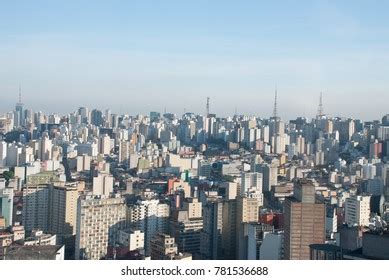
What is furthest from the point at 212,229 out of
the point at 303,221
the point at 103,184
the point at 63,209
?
the point at 103,184

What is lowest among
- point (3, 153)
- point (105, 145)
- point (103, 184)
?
point (103, 184)

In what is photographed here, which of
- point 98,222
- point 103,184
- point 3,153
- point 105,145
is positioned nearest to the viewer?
point 98,222

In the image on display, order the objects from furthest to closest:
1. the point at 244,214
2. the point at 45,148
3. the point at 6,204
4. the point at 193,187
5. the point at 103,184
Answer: the point at 45,148 → the point at 193,187 → the point at 103,184 → the point at 6,204 → the point at 244,214

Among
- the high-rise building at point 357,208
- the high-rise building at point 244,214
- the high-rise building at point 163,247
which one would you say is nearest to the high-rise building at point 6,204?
the high-rise building at point 163,247

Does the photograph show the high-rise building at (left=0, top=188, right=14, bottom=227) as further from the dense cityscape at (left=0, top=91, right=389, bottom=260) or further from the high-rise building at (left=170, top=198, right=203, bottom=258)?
the high-rise building at (left=170, top=198, right=203, bottom=258)

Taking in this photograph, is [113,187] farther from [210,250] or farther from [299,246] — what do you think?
[299,246]

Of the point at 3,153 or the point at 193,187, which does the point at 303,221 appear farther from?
the point at 3,153
